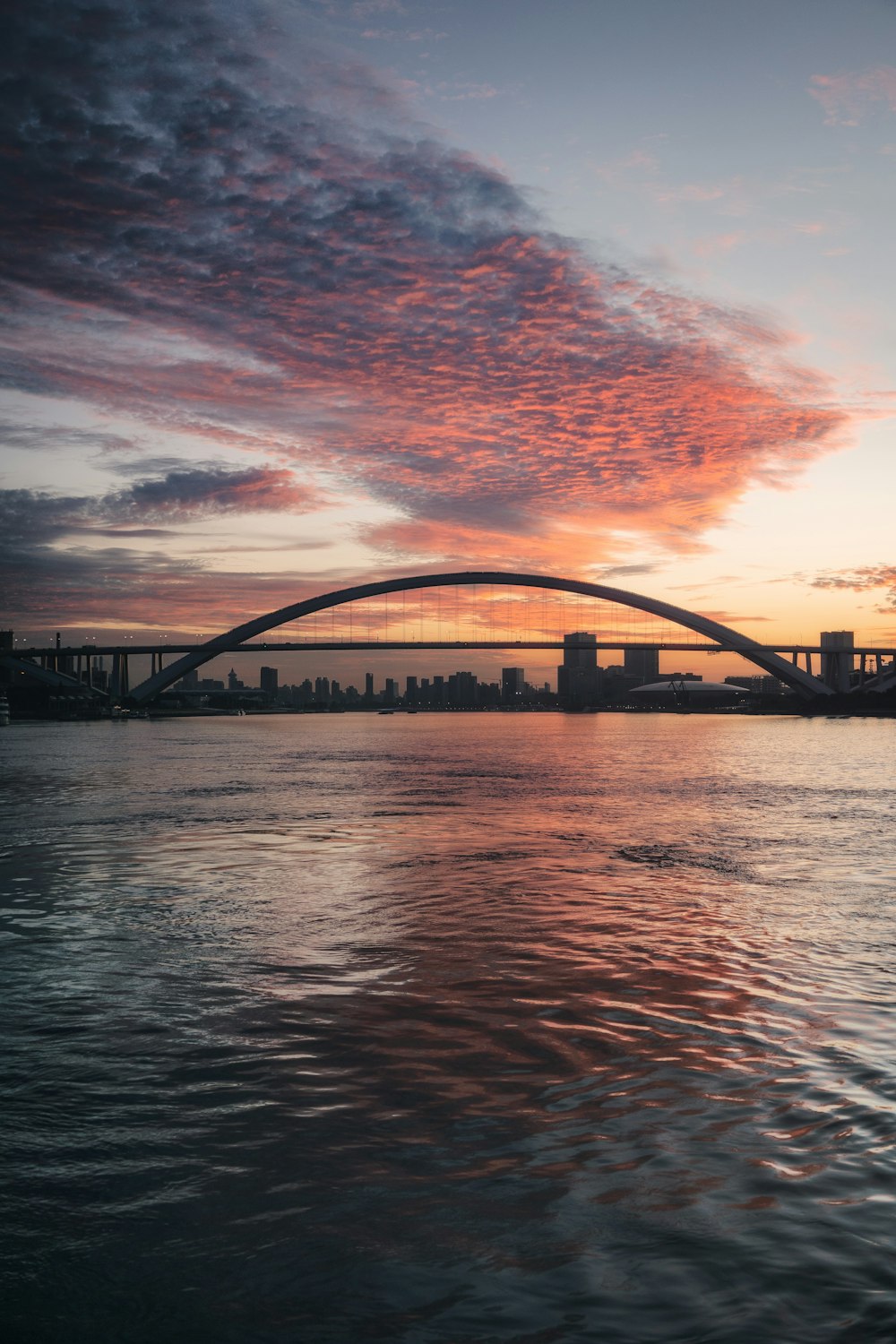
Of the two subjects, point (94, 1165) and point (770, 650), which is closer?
point (94, 1165)

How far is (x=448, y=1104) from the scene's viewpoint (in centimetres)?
573

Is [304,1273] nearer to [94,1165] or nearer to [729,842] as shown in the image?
[94,1165]

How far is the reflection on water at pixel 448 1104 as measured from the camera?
3.89 metres

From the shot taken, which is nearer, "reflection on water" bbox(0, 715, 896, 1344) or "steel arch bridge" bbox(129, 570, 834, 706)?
"reflection on water" bbox(0, 715, 896, 1344)

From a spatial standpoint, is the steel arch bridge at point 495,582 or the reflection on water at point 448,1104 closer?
the reflection on water at point 448,1104

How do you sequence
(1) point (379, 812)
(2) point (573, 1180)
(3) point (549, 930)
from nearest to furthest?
(2) point (573, 1180) → (3) point (549, 930) → (1) point (379, 812)

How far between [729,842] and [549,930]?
8.68m

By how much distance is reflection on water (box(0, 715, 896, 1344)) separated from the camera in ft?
12.8

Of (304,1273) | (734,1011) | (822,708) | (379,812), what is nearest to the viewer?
(304,1273)

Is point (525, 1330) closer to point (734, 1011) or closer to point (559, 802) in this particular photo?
point (734, 1011)

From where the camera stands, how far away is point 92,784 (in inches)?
1256

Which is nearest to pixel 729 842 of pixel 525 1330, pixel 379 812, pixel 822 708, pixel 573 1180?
pixel 379 812

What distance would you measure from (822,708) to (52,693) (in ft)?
370

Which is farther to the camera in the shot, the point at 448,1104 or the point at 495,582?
A: the point at 495,582
